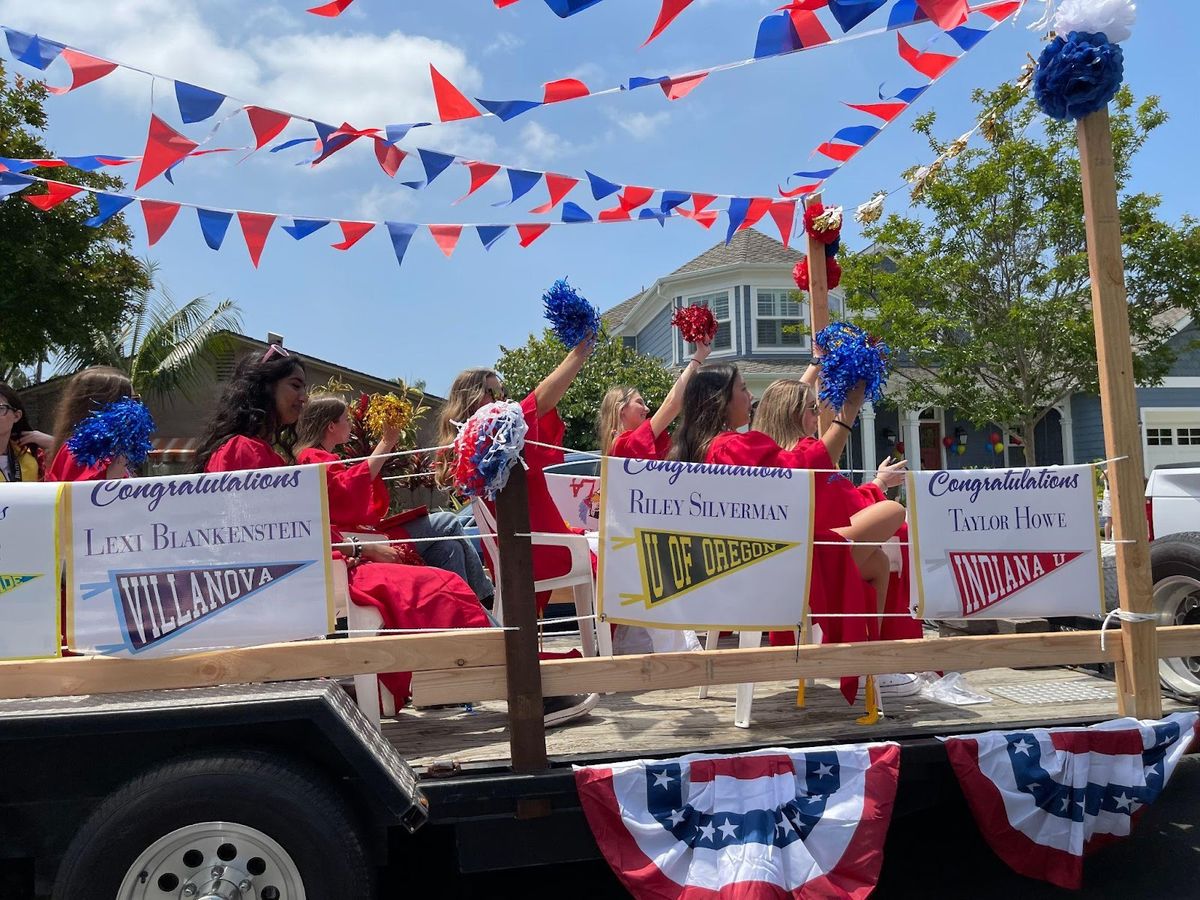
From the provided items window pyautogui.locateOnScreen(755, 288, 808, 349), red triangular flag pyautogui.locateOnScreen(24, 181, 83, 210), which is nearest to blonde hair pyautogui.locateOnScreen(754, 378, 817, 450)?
red triangular flag pyautogui.locateOnScreen(24, 181, 83, 210)

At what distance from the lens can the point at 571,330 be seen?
3869mm

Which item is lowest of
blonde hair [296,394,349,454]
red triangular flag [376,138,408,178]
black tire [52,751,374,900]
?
black tire [52,751,374,900]

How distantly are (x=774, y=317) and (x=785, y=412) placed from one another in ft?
55.3

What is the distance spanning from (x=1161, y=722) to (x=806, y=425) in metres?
1.74

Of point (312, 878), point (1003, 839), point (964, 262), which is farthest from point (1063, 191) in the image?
point (312, 878)

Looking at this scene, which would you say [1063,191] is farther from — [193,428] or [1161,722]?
[193,428]

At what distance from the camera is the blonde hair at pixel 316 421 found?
4.44 meters

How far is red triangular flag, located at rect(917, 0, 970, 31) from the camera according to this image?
3566 mm

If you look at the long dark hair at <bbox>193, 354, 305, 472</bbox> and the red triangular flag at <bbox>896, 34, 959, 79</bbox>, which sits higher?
the red triangular flag at <bbox>896, 34, 959, 79</bbox>

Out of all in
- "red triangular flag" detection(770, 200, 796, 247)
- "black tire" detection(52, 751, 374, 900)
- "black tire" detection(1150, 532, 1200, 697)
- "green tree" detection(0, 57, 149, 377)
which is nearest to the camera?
"black tire" detection(52, 751, 374, 900)

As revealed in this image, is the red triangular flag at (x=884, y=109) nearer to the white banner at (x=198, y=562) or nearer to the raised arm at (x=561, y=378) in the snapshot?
the raised arm at (x=561, y=378)

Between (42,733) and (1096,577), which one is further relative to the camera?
(1096,577)

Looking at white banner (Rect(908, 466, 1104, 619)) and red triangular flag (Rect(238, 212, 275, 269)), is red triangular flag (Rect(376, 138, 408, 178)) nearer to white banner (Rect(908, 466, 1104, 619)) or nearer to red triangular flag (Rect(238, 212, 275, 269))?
red triangular flag (Rect(238, 212, 275, 269))

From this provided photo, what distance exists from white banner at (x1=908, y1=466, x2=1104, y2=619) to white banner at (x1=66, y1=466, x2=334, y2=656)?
2016 millimetres
